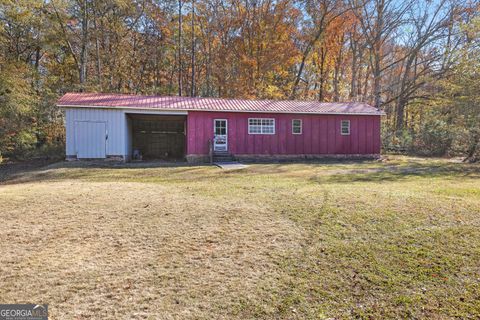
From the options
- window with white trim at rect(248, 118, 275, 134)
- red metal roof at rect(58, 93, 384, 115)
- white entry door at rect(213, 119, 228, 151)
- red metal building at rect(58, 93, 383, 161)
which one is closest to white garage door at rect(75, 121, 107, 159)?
red metal building at rect(58, 93, 383, 161)

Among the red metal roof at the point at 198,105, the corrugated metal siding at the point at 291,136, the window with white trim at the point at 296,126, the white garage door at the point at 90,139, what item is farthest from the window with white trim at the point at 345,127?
the white garage door at the point at 90,139

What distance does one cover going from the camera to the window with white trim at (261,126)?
14.4 metres

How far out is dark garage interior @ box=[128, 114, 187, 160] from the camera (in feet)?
56.2

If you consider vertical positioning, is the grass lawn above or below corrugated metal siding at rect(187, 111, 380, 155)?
below

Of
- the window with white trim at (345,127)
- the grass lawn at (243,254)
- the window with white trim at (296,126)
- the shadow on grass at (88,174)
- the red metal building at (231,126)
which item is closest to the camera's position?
the grass lawn at (243,254)

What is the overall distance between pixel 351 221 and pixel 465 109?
38.2 feet

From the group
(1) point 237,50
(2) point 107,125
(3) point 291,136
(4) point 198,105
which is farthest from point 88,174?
(1) point 237,50

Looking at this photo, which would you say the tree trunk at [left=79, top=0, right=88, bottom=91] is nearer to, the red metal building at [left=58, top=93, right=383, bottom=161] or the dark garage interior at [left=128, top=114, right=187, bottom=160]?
the dark garage interior at [left=128, top=114, right=187, bottom=160]

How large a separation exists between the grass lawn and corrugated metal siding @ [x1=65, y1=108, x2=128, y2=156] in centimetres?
684

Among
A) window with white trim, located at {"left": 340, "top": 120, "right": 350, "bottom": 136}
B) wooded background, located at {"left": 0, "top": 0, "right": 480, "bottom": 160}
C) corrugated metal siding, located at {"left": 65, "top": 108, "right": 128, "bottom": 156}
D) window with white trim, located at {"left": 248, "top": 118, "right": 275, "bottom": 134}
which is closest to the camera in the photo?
corrugated metal siding, located at {"left": 65, "top": 108, "right": 128, "bottom": 156}

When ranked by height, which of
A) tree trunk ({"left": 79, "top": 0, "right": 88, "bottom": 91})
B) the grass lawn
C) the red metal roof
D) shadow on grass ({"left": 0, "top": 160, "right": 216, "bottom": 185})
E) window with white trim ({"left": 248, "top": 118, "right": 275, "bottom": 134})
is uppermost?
tree trunk ({"left": 79, "top": 0, "right": 88, "bottom": 91})

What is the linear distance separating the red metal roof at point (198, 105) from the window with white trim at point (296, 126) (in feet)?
1.74

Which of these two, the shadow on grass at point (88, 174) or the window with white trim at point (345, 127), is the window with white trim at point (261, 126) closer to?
the window with white trim at point (345, 127)

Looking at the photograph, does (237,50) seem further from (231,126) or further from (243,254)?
(243,254)
